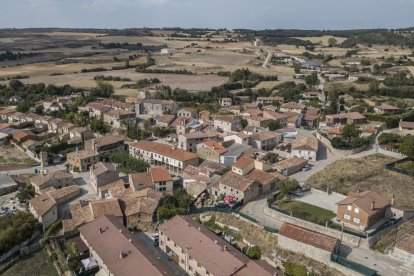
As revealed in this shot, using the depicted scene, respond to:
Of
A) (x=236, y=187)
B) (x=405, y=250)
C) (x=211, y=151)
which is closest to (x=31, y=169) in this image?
(x=211, y=151)

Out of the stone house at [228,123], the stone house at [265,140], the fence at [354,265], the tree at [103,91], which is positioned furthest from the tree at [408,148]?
the tree at [103,91]

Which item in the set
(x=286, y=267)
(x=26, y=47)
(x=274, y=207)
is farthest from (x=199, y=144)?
(x=26, y=47)

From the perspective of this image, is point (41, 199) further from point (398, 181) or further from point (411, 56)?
point (411, 56)

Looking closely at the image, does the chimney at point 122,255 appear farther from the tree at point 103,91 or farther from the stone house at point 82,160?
the tree at point 103,91

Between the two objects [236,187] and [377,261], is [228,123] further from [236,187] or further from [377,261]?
[377,261]

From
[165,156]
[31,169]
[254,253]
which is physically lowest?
[31,169]

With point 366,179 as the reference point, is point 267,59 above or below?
above

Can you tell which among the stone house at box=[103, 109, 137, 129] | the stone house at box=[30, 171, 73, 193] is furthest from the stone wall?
the stone house at box=[103, 109, 137, 129]
